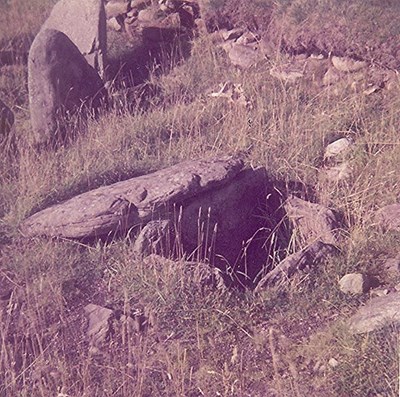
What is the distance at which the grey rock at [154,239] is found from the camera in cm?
436

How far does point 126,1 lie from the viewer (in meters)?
8.54

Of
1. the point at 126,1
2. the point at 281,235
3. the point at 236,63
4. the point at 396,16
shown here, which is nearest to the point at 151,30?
the point at 126,1

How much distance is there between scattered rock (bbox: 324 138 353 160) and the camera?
5496 mm

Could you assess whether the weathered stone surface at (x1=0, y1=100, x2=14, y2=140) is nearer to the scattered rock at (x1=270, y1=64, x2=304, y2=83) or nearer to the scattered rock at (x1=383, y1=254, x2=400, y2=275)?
the scattered rock at (x1=270, y1=64, x2=304, y2=83)

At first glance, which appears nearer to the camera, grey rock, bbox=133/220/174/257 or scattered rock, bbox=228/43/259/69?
grey rock, bbox=133/220/174/257

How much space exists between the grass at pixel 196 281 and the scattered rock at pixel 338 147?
0.25ft

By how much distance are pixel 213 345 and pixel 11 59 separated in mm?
5587

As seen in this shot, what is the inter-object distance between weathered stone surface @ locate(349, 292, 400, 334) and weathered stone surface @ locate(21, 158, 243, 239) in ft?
4.47

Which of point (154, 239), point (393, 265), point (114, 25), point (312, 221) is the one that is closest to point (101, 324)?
point (154, 239)

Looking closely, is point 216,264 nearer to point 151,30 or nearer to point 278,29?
point 278,29

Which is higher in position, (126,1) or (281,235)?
(126,1)

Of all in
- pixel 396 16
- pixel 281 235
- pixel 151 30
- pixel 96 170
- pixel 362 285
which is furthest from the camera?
pixel 151 30

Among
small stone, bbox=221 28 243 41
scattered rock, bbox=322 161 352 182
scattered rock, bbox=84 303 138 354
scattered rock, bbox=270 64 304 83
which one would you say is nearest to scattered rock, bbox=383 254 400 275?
scattered rock, bbox=322 161 352 182

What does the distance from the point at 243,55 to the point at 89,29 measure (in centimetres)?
159
